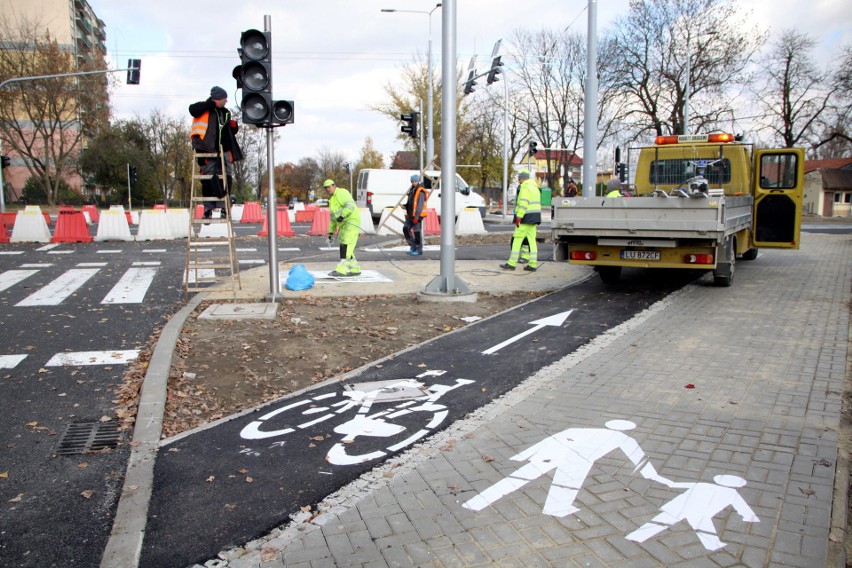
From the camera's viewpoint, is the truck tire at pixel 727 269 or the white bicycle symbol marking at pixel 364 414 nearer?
the white bicycle symbol marking at pixel 364 414

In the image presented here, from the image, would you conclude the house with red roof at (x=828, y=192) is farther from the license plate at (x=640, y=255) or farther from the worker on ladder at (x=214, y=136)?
the worker on ladder at (x=214, y=136)

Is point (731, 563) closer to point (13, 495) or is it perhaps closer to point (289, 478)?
point (289, 478)

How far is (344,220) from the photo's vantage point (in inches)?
464

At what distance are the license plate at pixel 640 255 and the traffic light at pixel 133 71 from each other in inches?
927

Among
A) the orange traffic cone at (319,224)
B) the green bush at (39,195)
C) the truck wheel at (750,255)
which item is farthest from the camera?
the green bush at (39,195)

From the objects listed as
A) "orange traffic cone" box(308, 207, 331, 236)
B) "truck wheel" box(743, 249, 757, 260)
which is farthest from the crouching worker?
"orange traffic cone" box(308, 207, 331, 236)

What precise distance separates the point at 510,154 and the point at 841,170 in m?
35.8

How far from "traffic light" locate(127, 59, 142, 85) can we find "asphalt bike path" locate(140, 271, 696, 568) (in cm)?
2437

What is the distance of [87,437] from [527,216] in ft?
30.3

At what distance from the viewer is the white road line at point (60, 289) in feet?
32.4

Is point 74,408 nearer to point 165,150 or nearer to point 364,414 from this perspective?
point 364,414

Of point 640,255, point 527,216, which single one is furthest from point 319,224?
point 640,255

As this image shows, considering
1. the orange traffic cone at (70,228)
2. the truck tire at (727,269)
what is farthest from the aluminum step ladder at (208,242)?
the orange traffic cone at (70,228)

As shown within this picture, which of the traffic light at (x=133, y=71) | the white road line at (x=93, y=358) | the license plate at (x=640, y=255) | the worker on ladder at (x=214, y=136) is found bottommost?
the white road line at (x=93, y=358)
